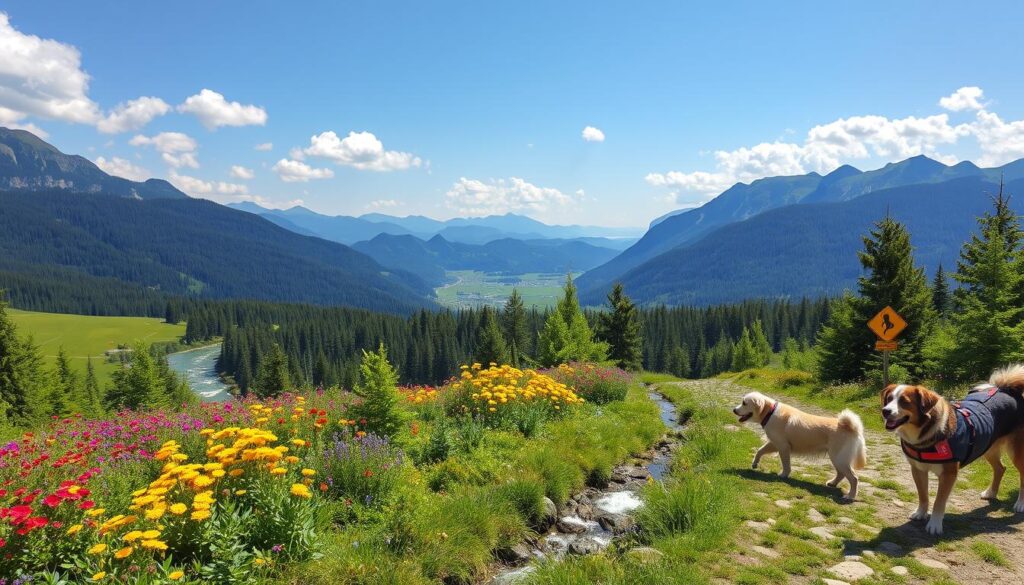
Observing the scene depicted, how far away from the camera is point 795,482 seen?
8016mm

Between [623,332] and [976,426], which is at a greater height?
[976,426]

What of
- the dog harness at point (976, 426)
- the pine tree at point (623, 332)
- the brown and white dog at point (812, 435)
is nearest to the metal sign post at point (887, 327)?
the brown and white dog at point (812, 435)

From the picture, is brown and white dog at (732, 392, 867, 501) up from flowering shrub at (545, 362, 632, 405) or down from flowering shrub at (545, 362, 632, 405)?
up

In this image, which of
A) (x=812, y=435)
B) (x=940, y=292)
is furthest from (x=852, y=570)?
(x=940, y=292)

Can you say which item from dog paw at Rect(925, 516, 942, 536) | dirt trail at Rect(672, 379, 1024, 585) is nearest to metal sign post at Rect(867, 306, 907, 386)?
dirt trail at Rect(672, 379, 1024, 585)

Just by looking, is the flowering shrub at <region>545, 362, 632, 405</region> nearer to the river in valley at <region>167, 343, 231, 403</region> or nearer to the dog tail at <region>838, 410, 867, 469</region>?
the dog tail at <region>838, 410, 867, 469</region>

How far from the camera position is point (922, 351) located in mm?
17688

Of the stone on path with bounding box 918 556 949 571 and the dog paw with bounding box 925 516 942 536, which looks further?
the dog paw with bounding box 925 516 942 536

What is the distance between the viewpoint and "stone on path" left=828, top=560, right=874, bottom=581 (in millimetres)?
4797

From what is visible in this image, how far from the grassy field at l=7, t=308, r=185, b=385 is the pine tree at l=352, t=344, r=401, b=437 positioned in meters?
147

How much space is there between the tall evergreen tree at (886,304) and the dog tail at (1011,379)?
47.1 feet

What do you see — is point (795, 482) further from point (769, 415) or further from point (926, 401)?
point (926, 401)

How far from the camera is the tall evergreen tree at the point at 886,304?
63.7 ft

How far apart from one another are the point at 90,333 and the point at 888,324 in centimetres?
20706
